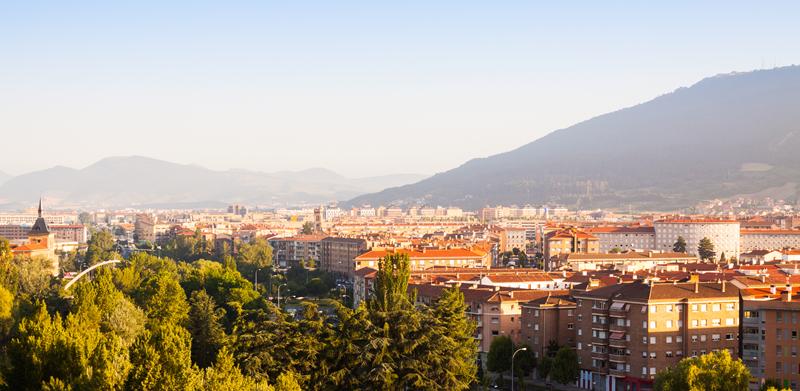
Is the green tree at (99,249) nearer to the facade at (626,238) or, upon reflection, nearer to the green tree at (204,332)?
the facade at (626,238)

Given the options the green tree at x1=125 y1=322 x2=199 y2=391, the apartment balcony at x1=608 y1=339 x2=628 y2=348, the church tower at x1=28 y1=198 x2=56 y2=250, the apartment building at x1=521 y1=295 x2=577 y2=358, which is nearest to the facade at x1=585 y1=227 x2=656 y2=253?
the church tower at x1=28 y1=198 x2=56 y2=250

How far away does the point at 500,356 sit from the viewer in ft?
168

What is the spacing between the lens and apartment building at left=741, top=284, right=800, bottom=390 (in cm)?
4378

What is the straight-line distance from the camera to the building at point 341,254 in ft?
328

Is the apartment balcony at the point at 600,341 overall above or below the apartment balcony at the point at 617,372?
above

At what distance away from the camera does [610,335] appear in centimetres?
4900

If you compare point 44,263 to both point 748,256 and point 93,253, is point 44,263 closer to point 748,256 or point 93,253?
point 93,253

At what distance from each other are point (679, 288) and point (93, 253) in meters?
72.9

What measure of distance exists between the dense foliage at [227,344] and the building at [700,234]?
3136 inches

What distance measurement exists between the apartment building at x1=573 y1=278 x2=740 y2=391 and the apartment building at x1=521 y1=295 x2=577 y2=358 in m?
2.06

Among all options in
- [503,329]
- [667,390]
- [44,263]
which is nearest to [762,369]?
[667,390]

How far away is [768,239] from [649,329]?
8844cm

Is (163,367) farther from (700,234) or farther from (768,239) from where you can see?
(768,239)

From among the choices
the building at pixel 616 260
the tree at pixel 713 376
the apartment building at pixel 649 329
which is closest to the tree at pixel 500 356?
the apartment building at pixel 649 329
